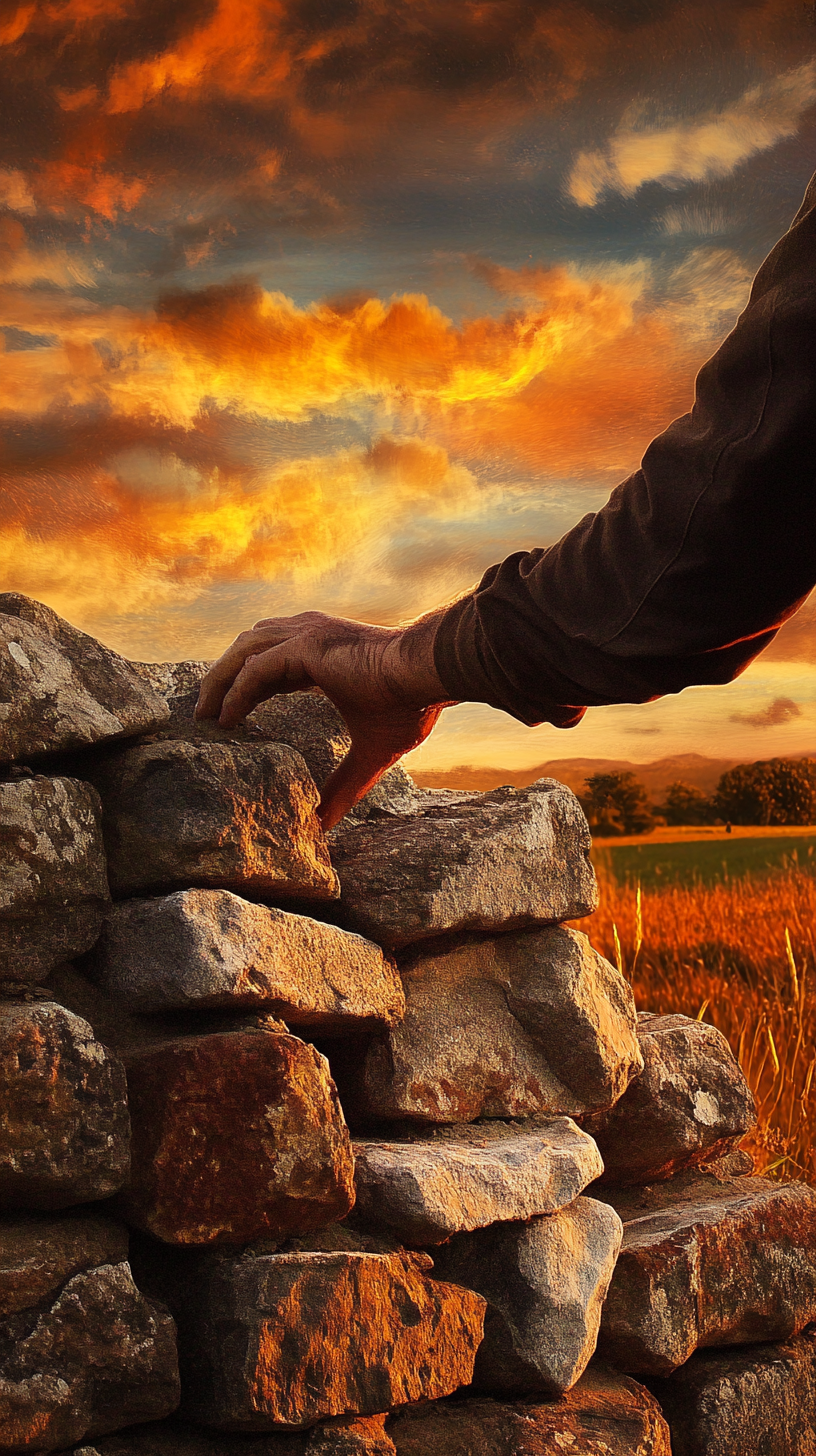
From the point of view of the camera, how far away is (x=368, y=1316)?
188cm

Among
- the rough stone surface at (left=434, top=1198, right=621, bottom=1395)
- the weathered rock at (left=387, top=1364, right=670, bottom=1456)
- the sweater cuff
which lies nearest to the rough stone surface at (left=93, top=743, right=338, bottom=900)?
the sweater cuff

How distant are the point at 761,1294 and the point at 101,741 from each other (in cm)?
194

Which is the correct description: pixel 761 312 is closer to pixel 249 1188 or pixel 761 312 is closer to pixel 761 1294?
pixel 249 1188

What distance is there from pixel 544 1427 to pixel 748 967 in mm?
6420

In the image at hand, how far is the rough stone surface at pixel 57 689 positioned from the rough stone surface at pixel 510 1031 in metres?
0.81

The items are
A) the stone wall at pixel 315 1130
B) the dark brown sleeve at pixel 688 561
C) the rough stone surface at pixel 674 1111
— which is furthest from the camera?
the rough stone surface at pixel 674 1111

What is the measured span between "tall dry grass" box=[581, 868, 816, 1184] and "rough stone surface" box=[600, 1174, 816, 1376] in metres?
1.54

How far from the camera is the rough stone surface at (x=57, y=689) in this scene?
1.86 metres

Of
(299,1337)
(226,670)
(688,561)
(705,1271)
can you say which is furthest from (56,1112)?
(705,1271)

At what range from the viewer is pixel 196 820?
2018mm

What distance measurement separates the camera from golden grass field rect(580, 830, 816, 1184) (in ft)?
15.7

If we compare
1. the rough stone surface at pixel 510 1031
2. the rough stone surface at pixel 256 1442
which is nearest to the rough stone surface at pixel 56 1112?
the rough stone surface at pixel 256 1442

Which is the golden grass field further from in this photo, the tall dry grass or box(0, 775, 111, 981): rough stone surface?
box(0, 775, 111, 981): rough stone surface

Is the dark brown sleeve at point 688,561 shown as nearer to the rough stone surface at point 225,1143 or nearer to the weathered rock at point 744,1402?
the rough stone surface at point 225,1143
